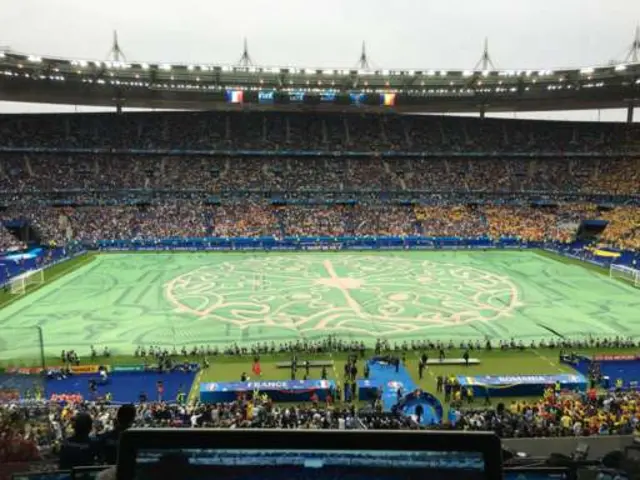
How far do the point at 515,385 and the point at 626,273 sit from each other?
35.5 metres

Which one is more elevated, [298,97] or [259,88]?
[259,88]

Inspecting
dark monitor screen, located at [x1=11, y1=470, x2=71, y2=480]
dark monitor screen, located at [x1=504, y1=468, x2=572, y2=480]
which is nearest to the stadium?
dark monitor screen, located at [x1=11, y1=470, x2=71, y2=480]

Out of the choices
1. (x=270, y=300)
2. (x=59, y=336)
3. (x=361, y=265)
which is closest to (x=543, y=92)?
(x=361, y=265)

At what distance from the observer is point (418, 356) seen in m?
34.4

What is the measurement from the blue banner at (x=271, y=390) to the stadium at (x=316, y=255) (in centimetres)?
11

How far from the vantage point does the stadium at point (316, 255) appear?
25.0 metres

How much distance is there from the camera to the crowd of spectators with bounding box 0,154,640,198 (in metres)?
86.1

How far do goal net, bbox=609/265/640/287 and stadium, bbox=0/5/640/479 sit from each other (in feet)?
0.90

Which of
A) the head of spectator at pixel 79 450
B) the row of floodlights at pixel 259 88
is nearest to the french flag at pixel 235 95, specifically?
the row of floodlights at pixel 259 88

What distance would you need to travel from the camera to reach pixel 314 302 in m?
46.7

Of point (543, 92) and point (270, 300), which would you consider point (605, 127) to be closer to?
point (543, 92)

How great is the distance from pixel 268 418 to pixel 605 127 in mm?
101265

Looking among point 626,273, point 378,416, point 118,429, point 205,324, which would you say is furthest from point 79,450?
point 626,273

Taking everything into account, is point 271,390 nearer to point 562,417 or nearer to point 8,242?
point 562,417
